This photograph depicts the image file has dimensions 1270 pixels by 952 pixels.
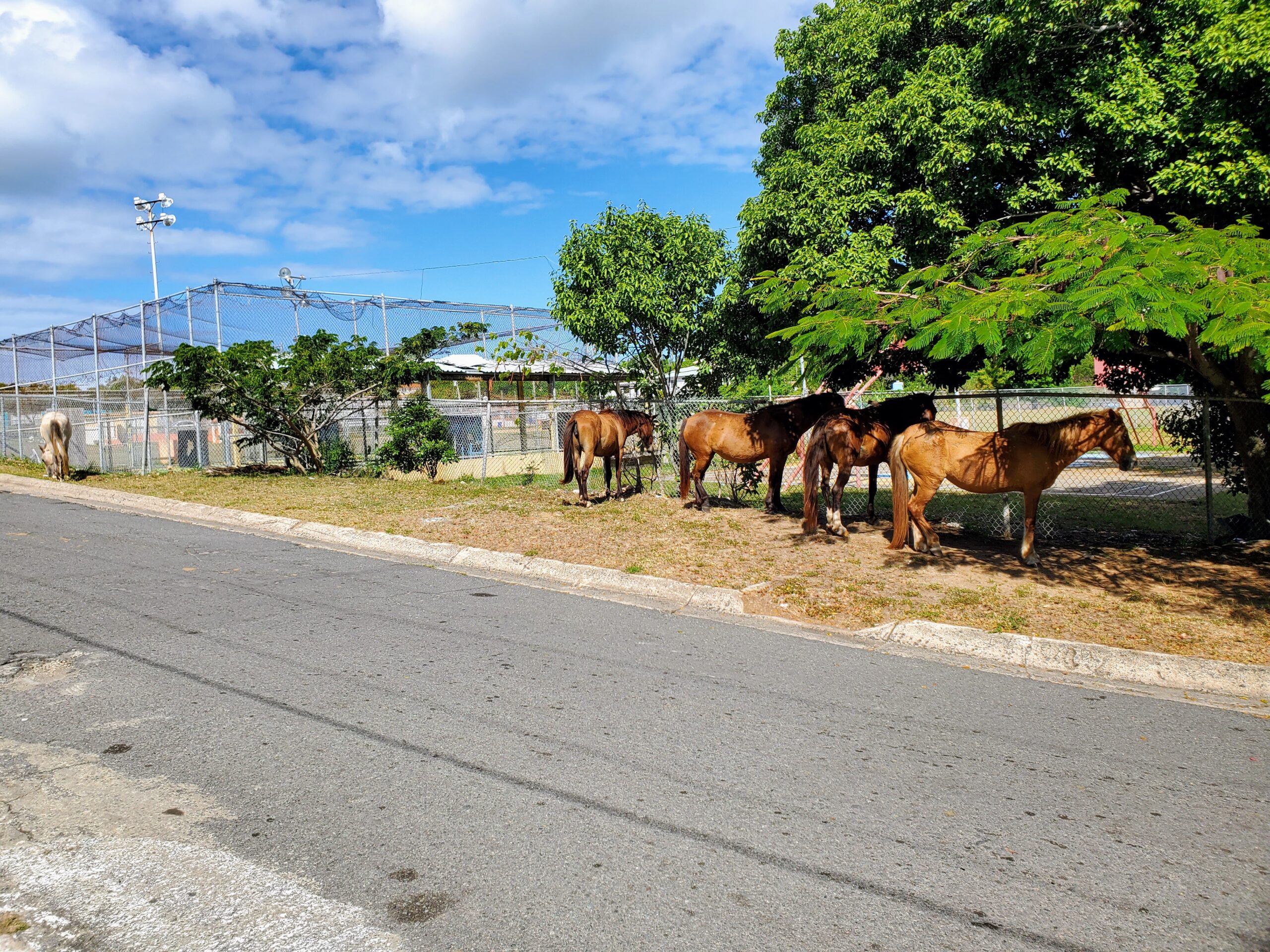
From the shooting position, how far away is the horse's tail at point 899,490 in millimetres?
8688

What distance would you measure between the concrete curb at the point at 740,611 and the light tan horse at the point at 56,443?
17.4ft

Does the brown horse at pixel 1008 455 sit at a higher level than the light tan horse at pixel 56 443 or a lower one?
lower

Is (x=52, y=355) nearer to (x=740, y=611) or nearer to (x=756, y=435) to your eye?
(x=756, y=435)

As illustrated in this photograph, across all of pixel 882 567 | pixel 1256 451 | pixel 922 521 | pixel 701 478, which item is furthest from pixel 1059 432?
pixel 701 478

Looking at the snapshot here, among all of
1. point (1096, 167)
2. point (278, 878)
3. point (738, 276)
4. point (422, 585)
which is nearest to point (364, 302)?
point (738, 276)

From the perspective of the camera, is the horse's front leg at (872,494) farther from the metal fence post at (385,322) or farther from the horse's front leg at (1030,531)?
the metal fence post at (385,322)

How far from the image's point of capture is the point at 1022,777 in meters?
3.94

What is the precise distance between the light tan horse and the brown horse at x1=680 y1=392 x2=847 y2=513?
14.4m

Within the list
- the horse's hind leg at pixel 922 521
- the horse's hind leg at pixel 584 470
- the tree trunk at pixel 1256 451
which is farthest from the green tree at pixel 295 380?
the tree trunk at pixel 1256 451

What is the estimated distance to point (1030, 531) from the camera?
8289 millimetres

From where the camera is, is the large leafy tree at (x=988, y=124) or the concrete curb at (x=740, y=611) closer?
the concrete curb at (x=740, y=611)

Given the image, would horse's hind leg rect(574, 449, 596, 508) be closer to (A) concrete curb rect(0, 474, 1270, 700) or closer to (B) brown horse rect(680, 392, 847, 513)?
(B) brown horse rect(680, 392, 847, 513)

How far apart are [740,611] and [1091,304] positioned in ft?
12.2

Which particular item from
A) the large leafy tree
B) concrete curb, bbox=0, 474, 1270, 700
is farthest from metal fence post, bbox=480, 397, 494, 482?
the large leafy tree
